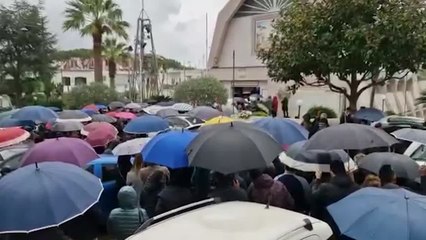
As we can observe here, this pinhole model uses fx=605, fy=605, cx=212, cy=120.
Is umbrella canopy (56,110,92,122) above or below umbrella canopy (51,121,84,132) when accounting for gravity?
above

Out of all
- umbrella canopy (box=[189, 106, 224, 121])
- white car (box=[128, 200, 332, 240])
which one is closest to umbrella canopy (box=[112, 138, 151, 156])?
white car (box=[128, 200, 332, 240])

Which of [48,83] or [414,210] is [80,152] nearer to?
[414,210]

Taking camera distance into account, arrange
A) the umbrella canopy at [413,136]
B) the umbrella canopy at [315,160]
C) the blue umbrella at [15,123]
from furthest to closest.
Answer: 1. the blue umbrella at [15,123]
2. the umbrella canopy at [413,136]
3. the umbrella canopy at [315,160]

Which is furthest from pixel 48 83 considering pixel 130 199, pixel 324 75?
pixel 130 199

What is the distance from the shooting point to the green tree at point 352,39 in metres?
18.0

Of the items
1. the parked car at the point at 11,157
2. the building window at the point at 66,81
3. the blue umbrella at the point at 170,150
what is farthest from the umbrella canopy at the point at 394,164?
the building window at the point at 66,81

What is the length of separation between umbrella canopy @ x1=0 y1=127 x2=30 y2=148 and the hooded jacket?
621 cm

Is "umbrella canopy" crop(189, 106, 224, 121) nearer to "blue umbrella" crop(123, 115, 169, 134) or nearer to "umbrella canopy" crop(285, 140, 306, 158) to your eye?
"blue umbrella" crop(123, 115, 169, 134)

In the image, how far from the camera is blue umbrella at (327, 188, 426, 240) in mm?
4375

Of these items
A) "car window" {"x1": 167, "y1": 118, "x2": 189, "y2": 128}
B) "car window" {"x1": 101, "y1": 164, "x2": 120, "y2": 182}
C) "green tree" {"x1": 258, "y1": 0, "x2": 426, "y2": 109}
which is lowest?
"car window" {"x1": 101, "y1": 164, "x2": 120, "y2": 182}

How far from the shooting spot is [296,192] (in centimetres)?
713

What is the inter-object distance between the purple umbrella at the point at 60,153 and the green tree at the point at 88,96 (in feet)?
85.7

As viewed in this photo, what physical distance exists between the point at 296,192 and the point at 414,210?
270 cm

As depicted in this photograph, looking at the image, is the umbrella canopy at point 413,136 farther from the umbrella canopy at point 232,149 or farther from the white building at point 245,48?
the white building at point 245,48
